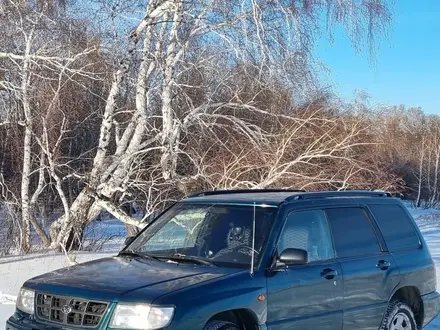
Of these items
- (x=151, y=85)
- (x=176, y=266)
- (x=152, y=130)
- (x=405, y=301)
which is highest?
(x=151, y=85)

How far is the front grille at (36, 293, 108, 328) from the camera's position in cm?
450

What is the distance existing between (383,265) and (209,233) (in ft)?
5.73

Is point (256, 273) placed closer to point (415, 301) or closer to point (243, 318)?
point (243, 318)

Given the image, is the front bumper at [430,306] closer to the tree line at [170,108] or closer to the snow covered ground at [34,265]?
the snow covered ground at [34,265]

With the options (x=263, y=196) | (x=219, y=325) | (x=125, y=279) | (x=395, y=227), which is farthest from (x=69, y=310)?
(x=395, y=227)

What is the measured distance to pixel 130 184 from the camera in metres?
13.1

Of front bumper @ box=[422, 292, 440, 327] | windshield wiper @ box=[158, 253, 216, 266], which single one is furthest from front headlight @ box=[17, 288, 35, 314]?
front bumper @ box=[422, 292, 440, 327]

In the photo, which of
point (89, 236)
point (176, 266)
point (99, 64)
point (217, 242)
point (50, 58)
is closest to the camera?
point (176, 266)

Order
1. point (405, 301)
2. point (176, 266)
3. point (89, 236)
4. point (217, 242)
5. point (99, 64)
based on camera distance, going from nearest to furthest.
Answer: point (176, 266)
point (217, 242)
point (405, 301)
point (99, 64)
point (89, 236)

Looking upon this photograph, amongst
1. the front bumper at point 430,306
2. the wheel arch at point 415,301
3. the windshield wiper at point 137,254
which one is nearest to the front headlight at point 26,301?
the windshield wiper at point 137,254

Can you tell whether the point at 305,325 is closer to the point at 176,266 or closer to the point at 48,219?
the point at 176,266

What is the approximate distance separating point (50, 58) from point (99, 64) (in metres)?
1.55

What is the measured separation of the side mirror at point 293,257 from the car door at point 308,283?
12 cm

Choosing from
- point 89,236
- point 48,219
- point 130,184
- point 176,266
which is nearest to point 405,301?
point 176,266
